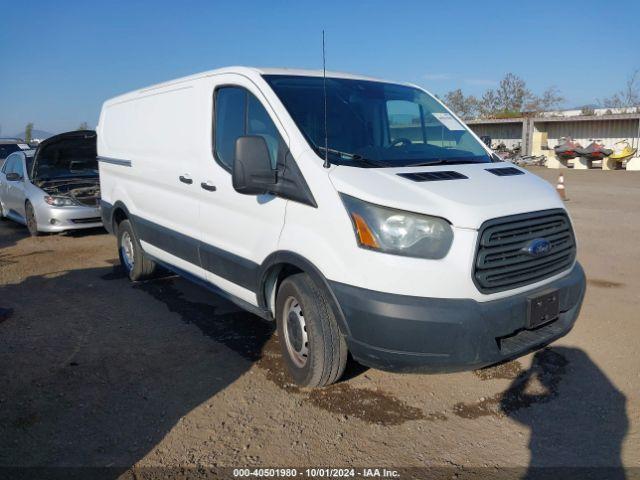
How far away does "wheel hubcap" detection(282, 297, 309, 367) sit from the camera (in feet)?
12.3

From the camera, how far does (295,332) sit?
3.81m

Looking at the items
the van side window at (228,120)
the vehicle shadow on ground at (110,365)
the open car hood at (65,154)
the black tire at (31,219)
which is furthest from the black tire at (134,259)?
the open car hood at (65,154)

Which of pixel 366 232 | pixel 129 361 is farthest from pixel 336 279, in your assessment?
pixel 129 361

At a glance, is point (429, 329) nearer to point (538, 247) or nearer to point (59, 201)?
point (538, 247)

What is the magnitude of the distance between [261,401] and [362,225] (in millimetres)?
1425

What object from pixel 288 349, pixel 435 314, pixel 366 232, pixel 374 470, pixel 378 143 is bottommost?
pixel 374 470

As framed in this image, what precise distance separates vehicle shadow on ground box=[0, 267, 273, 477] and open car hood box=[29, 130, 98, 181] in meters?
4.13

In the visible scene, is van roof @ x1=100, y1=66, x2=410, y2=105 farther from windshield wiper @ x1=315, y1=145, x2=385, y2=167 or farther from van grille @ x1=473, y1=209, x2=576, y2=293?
van grille @ x1=473, y1=209, x2=576, y2=293

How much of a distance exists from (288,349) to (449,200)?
159 centimetres

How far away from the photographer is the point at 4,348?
4602mm

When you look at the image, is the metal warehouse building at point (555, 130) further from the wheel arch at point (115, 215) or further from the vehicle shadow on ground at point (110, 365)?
the vehicle shadow on ground at point (110, 365)

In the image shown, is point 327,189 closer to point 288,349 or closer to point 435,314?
point 435,314

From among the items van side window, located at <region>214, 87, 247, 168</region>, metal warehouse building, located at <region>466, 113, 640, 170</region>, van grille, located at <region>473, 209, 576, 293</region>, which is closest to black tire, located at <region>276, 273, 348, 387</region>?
van grille, located at <region>473, 209, 576, 293</region>

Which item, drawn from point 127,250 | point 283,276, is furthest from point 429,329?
point 127,250
